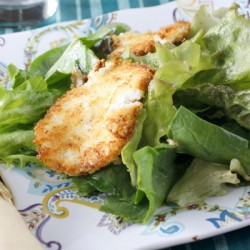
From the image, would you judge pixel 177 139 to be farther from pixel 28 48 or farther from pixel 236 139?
pixel 28 48

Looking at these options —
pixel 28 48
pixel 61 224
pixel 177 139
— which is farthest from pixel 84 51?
pixel 61 224

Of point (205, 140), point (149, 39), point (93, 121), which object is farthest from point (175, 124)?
point (149, 39)

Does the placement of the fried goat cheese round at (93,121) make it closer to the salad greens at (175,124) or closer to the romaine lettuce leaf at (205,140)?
the salad greens at (175,124)

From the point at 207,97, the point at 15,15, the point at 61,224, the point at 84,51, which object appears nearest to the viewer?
the point at 61,224

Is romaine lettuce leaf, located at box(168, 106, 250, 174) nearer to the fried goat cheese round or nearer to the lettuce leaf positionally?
the lettuce leaf

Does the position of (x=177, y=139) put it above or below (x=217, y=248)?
above

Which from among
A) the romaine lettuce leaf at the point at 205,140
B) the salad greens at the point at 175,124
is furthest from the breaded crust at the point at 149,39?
the romaine lettuce leaf at the point at 205,140

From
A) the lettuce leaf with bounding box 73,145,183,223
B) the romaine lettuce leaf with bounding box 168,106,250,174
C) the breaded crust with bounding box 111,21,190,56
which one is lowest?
the lettuce leaf with bounding box 73,145,183,223

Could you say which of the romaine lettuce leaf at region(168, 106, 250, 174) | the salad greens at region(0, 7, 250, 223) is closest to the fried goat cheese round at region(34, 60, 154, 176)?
the salad greens at region(0, 7, 250, 223)
